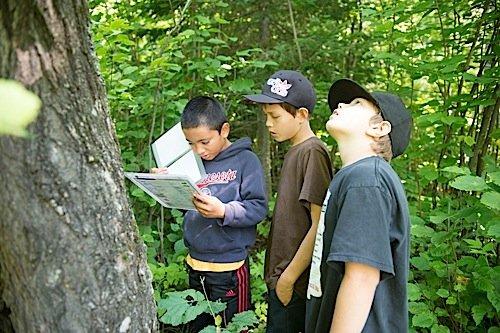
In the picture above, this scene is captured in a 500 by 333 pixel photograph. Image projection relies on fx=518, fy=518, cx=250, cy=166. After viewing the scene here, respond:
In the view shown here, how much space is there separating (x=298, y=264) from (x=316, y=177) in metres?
0.38

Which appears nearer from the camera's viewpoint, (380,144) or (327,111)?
(380,144)

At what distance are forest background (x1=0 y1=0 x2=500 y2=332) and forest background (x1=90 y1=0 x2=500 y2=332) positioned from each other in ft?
0.04

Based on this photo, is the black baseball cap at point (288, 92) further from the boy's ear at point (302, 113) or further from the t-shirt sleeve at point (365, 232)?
the t-shirt sleeve at point (365, 232)

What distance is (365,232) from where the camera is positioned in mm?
1535

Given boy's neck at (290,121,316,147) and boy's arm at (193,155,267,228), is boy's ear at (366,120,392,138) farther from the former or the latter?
boy's arm at (193,155,267,228)

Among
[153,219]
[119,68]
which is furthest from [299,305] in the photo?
[119,68]

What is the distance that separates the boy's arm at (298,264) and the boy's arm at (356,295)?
2.00ft

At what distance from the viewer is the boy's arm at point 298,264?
7.20ft

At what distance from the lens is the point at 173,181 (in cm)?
227

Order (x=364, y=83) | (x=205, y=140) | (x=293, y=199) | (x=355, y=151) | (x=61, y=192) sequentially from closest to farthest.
Answer: (x=61, y=192), (x=355, y=151), (x=293, y=199), (x=205, y=140), (x=364, y=83)

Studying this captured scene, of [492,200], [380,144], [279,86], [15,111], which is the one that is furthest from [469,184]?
[15,111]

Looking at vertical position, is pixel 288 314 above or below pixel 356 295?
below

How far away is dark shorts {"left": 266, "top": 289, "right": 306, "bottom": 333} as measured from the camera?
2.37 meters

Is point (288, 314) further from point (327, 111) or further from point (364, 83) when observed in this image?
point (364, 83)
